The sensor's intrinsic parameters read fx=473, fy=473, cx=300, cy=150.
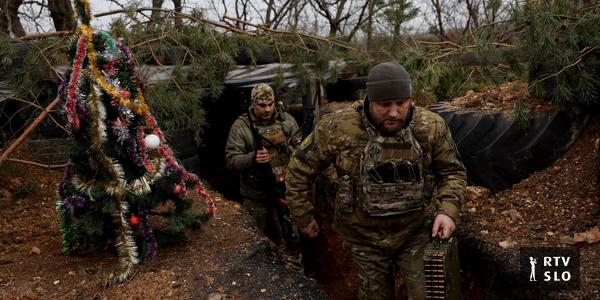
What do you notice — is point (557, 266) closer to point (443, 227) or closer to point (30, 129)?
point (443, 227)

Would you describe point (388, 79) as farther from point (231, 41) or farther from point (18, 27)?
point (18, 27)

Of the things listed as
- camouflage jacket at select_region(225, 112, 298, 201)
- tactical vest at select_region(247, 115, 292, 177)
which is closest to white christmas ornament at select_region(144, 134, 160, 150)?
camouflage jacket at select_region(225, 112, 298, 201)

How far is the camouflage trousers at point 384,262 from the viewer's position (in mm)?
2693

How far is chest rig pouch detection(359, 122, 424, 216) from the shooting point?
2.54 m

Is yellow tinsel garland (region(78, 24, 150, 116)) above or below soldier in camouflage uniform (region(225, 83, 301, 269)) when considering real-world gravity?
above

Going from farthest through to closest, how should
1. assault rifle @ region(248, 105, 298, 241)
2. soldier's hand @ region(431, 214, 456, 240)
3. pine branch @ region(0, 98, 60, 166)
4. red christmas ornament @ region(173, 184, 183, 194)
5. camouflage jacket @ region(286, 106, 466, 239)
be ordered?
assault rifle @ region(248, 105, 298, 241)
pine branch @ region(0, 98, 60, 166)
red christmas ornament @ region(173, 184, 183, 194)
camouflage jacket @ region(286, 106, 466, 239)
soldier's hand @ region(431, 214, 456, 240)

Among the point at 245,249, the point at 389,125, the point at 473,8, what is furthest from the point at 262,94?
the point at 473,8

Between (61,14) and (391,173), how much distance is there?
7.04m

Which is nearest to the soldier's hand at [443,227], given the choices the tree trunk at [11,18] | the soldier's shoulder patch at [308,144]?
the soldier's shoulder patch at [308,144]

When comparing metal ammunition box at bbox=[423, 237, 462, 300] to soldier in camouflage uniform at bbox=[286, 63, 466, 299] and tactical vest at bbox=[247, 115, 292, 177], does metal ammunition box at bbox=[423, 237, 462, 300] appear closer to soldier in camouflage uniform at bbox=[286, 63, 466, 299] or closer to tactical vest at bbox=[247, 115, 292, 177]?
soldier in camouflage uniform at bbox=[286, 63, 466, 299]

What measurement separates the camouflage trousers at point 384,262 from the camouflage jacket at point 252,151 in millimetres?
1810

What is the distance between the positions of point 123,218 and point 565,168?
10.5 ft

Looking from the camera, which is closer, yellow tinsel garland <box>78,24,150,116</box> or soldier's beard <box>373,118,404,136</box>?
soldier's beard <box>373,118,404,136</box>

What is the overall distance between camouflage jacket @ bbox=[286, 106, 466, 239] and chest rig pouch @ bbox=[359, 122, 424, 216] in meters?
0.06
